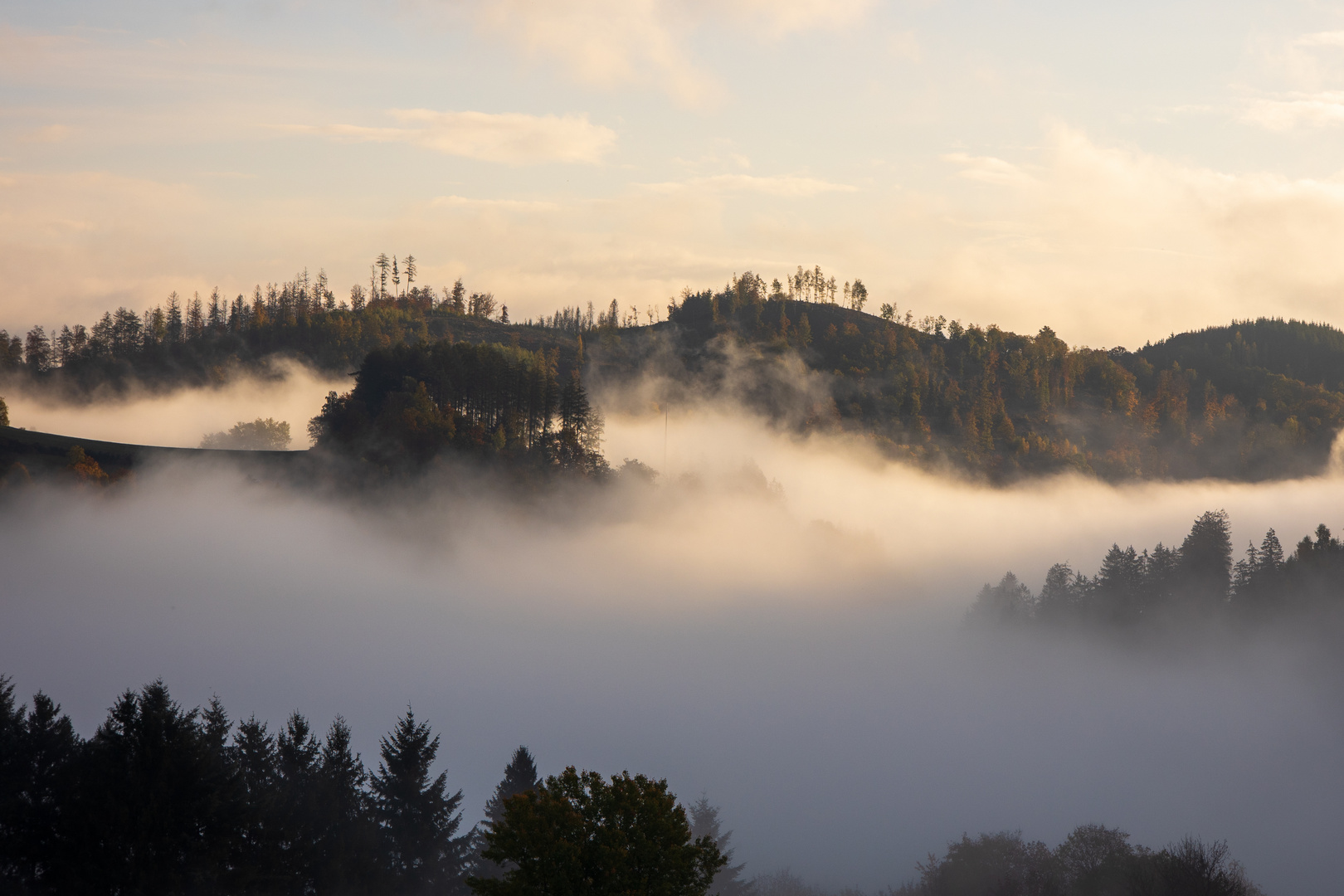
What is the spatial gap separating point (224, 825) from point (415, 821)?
1902 cm

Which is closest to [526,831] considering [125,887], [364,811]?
[125,887]

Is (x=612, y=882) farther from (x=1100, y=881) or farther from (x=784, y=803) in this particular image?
(x=784, y=803)

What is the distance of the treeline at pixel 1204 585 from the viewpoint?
14975 centimetres

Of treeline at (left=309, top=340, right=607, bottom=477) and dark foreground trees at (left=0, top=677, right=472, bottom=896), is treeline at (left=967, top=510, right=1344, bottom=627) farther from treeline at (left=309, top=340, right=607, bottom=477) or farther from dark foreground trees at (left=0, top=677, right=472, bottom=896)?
dark foreground trees at (left=0, top=677, right=472, bottom=896)

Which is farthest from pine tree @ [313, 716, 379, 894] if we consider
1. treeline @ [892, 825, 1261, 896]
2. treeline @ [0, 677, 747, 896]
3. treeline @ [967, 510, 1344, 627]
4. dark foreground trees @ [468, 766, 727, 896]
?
treeline @ [967, 510, 1344, 627]

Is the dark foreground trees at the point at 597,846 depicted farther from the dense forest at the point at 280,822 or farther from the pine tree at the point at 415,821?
the pine tree at the point at 415,821

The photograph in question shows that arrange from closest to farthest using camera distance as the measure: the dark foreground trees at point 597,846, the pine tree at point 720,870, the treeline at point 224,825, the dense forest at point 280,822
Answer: the dark foreground trees at point 597,846, the treeline at point 224,825, the dense forest at point 280,822, the pine tree at point 720,870

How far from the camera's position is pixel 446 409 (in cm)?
18200

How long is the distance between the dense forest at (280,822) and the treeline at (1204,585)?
105m

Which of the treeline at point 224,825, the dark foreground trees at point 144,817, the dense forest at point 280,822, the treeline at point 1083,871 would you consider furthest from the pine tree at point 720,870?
the dark foreground trees at point 144,817

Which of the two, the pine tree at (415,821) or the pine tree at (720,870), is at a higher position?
the pine tree at (415,821)

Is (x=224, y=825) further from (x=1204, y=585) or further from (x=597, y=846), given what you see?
(x=1204, y=585)

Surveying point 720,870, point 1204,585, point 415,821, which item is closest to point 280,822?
point 415,821

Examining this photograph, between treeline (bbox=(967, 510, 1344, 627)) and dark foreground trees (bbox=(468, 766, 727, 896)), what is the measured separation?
135102 mm
